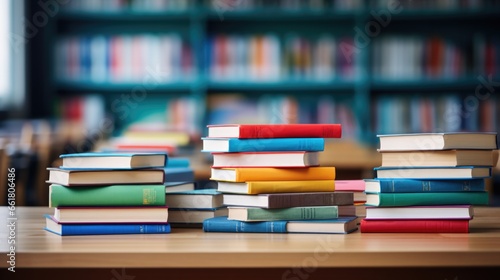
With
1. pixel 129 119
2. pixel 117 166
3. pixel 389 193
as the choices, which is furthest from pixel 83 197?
pixel 129 119

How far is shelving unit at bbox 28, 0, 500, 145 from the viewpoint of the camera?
5.79 meters

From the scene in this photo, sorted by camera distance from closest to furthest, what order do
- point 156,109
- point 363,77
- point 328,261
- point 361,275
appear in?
point 328,261 → point 361,275 → point 363,77 → point 156,109

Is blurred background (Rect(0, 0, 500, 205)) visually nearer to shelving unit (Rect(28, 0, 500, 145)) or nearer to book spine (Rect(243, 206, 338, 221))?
shelving unit (Rect(28, 0, 500, 145))

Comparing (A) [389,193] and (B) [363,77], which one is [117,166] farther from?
(B) [363,77]

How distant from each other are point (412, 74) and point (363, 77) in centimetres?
35

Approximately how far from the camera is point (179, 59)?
19.3 ft

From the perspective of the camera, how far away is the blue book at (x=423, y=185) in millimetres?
1461

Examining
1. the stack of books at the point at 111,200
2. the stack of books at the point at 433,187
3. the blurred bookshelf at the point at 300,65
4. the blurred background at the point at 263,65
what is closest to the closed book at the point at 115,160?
the stack of books at the point at 111,200

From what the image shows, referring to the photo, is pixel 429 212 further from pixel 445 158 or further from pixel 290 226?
pixel 290 226

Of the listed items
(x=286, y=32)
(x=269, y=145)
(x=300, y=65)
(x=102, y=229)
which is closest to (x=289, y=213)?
(x=269, y=145)

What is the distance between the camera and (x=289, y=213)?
57.7 inches

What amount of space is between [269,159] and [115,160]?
28 cm

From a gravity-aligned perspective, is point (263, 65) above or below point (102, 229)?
above

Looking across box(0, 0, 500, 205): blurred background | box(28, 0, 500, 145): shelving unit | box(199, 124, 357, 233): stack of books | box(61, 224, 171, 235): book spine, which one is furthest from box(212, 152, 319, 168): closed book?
box(28, 0, 500, 145): shelving unit
